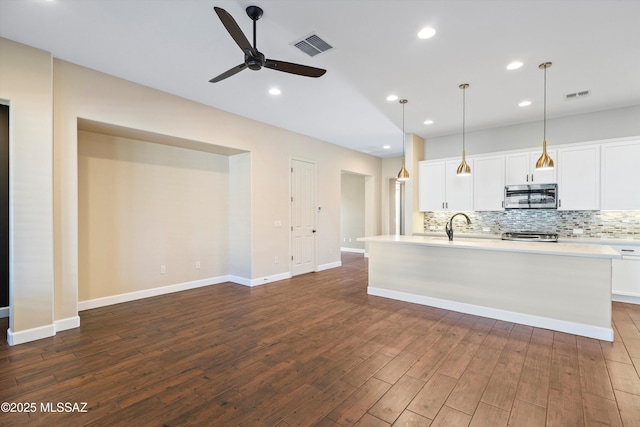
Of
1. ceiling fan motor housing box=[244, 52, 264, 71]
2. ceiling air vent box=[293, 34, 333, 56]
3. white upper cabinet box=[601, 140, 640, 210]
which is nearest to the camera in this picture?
ceiling fan motor housing box=[244, 52, 264, 71]

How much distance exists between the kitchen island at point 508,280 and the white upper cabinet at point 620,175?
5.46ft

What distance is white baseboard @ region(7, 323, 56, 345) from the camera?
9.80 feet

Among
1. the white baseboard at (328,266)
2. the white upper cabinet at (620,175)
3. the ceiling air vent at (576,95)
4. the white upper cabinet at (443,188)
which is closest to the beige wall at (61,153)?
the white baseboard at (328,266)

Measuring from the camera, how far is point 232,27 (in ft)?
7.11

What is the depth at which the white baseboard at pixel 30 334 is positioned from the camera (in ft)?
9.80

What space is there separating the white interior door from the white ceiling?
1.87 metres

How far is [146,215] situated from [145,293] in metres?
1.21

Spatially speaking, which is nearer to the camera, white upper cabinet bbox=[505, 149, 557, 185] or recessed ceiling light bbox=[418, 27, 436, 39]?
recessed ceiling light bbox=[418, 27, 436, 39]

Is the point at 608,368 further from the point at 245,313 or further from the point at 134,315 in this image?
the point at 134,315

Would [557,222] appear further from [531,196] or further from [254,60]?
[254,60]

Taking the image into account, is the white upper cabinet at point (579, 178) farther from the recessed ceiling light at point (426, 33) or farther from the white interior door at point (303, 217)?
the white interior door at point (303, 217)

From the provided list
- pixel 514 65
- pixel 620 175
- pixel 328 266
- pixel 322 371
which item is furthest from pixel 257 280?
pixel 620 175

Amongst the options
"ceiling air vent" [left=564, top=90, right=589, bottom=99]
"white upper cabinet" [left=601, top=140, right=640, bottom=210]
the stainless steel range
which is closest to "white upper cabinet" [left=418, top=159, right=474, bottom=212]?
the stainless steel range

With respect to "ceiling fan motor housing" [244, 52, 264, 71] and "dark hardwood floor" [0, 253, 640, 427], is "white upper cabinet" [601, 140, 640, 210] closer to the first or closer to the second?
"dark hardwood floor" [0, 253, 640, 427]
